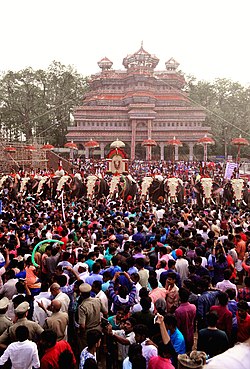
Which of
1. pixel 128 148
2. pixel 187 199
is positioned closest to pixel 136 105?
pixel 128 148

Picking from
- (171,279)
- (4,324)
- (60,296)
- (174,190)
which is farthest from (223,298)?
(174,190)

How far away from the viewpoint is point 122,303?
534 centimetres

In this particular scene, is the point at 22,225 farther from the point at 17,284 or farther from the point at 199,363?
the point at 199,363

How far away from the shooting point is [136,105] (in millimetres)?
42406

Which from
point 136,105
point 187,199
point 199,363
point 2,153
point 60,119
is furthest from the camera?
point 60,119

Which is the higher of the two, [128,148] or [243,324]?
[128,148]

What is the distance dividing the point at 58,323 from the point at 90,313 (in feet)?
1.60

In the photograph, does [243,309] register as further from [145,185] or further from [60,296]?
[145,185]

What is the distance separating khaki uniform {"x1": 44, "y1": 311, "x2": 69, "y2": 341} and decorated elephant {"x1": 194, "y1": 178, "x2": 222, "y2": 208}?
10273mm

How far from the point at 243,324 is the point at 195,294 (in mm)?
978

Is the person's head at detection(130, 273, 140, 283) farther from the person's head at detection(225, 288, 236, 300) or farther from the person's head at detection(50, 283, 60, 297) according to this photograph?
the person's head at detection(225, 288, 236, 300)

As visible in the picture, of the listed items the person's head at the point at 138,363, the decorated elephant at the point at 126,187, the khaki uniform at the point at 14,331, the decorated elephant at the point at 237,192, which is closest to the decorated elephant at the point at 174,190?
the decorated elephant at the point at 126,187

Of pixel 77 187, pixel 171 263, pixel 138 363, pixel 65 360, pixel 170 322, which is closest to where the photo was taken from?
pixel 138 363

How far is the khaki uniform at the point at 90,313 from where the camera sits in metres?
5.00
